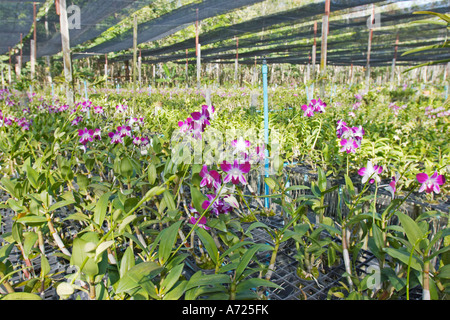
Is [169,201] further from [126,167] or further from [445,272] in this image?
[445,272]

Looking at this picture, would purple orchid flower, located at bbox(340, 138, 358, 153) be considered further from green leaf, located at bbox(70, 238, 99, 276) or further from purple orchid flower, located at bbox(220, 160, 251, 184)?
green leaf, located at bbox(70, 238, 99, 276)

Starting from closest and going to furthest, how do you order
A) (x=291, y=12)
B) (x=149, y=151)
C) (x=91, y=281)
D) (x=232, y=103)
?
(x=91, y=281) → (x=149, y=151) → (x=232, y=103) → (x=291, y=12)

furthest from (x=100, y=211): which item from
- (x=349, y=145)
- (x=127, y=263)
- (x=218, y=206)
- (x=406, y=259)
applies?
(x=349, y=145)

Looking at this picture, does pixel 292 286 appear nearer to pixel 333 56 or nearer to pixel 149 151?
pixel 149 151

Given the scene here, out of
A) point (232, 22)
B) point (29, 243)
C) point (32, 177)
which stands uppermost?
point (232, 22)

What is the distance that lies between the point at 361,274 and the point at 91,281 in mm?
766

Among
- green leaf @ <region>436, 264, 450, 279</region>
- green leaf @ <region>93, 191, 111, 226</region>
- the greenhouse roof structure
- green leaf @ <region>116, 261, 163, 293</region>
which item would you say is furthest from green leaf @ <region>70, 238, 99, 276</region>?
the greenhouse roof structure

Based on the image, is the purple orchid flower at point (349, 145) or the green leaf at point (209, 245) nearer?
the green leaf at point (209, 245)

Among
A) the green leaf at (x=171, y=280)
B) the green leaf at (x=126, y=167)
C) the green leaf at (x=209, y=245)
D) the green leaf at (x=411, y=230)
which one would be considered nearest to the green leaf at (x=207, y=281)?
the green leaf at (x=171, y=280)

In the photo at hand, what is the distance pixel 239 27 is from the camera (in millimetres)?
8242

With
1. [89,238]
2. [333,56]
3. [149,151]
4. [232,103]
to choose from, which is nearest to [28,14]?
[232,103]

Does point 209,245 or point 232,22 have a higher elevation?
point 232,22

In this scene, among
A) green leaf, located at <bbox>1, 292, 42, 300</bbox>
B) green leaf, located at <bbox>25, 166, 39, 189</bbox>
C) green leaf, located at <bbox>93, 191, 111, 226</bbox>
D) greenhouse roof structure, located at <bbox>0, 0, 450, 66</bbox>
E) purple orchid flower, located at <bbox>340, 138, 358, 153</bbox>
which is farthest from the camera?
greenhouse roof structure, located at <bbox>0, 0, 450, 66</bbox>

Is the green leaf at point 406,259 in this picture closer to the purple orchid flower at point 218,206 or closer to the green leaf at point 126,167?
the purple orchid flower at point 218,206
